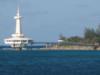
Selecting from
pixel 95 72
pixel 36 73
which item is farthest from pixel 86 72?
pixel 36 73

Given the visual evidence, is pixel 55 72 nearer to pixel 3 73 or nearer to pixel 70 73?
pixel 70 73

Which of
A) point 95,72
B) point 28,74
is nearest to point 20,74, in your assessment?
point 28,74

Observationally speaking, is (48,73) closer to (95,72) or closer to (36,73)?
(36,73)

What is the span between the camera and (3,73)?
75875 mm

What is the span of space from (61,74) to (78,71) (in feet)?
19.4

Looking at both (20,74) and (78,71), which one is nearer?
(20,74)

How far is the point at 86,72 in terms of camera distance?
79562 millimetres

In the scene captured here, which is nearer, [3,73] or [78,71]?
[3,73]

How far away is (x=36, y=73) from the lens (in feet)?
252

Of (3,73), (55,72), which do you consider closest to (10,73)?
(3,73)

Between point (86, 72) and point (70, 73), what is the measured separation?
3239mm

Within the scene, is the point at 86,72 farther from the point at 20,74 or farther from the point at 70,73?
the point at 20,74

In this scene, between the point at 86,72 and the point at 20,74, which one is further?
the point at 86,72

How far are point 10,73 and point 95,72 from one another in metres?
11.9
